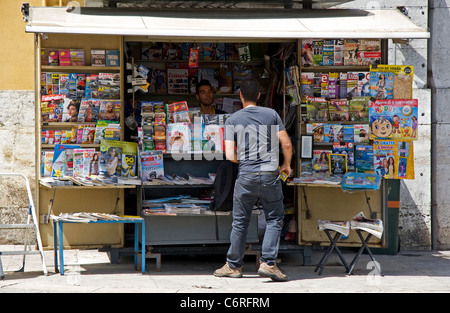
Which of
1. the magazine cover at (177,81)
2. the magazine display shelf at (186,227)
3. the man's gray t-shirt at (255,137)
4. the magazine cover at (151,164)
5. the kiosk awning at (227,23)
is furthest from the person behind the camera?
the magazine cover at (177,81)

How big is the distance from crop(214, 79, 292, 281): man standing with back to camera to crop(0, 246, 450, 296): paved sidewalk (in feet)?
1.16

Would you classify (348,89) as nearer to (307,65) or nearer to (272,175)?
(307,65)

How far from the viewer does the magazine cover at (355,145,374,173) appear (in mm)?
7031

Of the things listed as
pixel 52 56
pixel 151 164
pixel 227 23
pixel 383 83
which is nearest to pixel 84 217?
pixel 151 164

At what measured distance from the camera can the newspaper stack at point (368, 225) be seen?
21.0 ft

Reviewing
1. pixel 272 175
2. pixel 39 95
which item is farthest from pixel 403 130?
pixel 39 95

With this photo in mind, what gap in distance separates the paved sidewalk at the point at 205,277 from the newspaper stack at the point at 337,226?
445 millimetres

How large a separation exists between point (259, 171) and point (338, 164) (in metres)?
1.32

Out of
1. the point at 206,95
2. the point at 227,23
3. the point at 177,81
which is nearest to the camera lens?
the point at 227,23

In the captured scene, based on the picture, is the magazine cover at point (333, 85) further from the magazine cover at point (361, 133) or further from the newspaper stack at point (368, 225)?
the newspaper stack at point (368, 225)

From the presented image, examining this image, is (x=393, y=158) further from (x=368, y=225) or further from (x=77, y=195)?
(x=77, y=195)

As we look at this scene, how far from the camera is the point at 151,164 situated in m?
6.90

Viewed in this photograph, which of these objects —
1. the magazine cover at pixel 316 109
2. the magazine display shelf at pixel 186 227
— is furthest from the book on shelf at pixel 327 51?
the magazine display shelf at pixel 186 227

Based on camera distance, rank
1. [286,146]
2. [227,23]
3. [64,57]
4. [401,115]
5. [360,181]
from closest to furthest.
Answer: [286,146] < [227,23] < [360,181] < [64,57] < [401,115]
